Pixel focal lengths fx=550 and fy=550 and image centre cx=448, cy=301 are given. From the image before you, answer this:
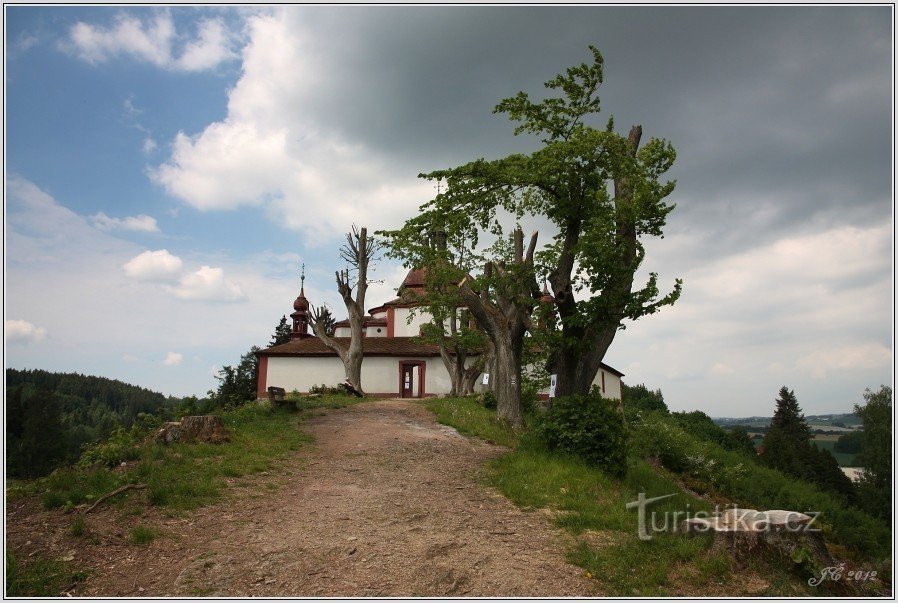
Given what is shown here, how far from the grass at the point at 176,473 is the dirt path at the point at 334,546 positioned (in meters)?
0.40

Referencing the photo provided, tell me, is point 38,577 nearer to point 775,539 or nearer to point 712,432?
point 775,539

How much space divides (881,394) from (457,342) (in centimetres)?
3125

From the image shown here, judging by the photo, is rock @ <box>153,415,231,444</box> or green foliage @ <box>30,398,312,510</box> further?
rock @ <box>153,415,231,444</box>

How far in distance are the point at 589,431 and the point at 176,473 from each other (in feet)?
24.7

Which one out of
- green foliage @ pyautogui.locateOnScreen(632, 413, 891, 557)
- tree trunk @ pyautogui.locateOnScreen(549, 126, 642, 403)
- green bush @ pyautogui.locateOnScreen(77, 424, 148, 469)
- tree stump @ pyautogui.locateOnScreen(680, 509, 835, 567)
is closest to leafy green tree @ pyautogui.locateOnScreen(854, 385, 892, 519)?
green foliage @ pyautogui.locateOnScreen(632, 413, 891, 557)

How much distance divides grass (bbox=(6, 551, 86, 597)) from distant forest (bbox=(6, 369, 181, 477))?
13.8 feet

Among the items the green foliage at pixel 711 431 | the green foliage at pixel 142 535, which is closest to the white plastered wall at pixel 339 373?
the green foliage at pixel 711 431

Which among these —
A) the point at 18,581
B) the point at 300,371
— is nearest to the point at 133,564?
the point at 18,581

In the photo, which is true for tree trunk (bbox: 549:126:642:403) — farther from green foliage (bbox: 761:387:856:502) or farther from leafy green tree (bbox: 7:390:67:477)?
leafy green tree (bbox: 7:390:67:477)

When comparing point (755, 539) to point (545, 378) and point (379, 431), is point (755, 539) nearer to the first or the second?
point (379, 431)

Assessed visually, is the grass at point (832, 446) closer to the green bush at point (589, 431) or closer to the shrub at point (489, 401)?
the shrub at point (489, 401)

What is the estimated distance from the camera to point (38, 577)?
18.1ft

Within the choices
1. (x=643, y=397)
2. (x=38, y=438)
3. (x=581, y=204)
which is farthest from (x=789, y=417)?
(x=38, y=438)

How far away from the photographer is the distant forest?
2134cm
